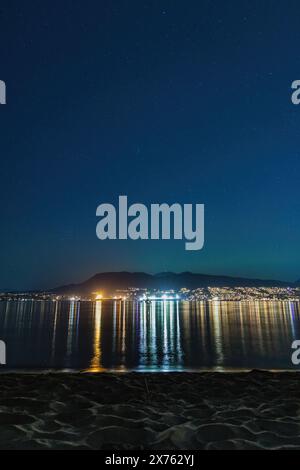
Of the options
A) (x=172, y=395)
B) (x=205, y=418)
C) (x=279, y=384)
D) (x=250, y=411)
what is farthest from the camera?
(x=279, y=384)

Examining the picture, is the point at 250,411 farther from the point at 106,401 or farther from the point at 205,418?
the point at 106,401

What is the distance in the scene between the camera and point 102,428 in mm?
5918

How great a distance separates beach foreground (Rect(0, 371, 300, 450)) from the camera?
5.37 metres

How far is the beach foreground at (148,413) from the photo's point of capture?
17.6 feet

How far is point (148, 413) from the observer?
7.01m

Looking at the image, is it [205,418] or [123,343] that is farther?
[123,343]

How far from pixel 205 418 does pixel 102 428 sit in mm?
1865

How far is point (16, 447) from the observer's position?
5055mm
